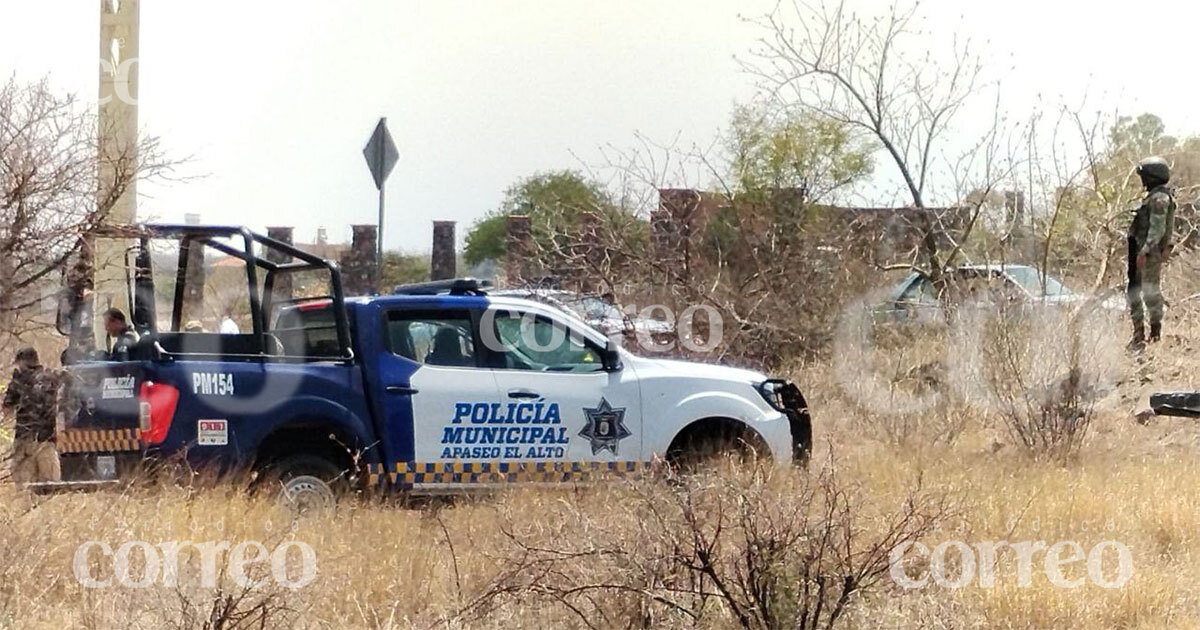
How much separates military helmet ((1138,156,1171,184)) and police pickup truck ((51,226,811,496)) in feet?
18.2

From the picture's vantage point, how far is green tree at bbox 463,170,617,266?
50.5 feet

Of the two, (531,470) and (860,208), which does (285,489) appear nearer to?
(531,470)

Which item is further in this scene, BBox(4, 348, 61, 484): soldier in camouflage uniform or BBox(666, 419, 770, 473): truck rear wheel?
BBox(666, 419, 770, 473): truck rear wheel

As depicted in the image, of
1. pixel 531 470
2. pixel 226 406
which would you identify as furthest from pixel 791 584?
pixel 226 406

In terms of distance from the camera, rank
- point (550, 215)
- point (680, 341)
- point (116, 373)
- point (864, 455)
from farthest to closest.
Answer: point (550, 215) → point (680, 341) → point (864, 455) → point (116, 373)

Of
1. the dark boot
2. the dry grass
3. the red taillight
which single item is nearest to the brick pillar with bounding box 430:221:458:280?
the dark boot

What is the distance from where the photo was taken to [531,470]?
855 centimetres

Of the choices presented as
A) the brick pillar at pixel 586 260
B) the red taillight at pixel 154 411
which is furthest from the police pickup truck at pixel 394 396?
the brick pillar at pixel 586 260

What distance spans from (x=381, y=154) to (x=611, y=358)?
5.08 m

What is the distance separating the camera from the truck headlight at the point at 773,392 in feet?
30.1

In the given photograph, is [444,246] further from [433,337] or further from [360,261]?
[433,337]

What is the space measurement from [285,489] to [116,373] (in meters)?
1.23

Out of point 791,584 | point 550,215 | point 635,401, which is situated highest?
point 550,215

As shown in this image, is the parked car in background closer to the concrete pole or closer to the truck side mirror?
the truck side mirror
